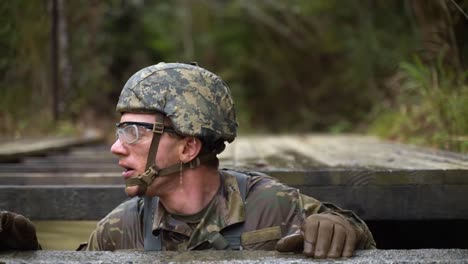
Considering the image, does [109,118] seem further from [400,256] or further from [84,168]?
[400,256]

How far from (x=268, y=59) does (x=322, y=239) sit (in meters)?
16.7

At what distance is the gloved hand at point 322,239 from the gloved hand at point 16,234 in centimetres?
85

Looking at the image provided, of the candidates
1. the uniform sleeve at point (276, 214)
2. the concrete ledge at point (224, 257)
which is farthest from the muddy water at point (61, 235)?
the concrete ledge at point (224, 257)

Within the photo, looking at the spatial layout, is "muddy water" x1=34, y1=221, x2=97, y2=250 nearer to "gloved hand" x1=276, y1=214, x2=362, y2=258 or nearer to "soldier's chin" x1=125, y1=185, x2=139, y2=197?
"soldier's chin" x1=125, y1=185, x2=139, y2=197

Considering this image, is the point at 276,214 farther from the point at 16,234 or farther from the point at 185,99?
the point at 16,234

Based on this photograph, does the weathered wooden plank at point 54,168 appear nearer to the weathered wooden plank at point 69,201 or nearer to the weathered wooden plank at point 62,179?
the weathered wooden plank at point 62,179

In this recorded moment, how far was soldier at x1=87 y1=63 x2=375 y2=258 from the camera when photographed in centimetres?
281

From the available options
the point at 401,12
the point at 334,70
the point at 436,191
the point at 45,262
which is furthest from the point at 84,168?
the point at 334,70

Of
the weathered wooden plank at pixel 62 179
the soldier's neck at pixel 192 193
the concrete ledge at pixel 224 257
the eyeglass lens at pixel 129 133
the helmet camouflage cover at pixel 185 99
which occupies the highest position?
the helmet camouflage cover at pixel 185 99

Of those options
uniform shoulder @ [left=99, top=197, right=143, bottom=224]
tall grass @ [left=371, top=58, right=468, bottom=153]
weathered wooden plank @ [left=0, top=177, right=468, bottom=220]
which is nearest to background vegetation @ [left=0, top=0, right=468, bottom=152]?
tall grass @ [left=371, top=58, right=468, bottom=153]

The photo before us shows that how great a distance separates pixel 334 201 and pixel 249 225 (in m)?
1.16

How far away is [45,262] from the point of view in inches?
90.7

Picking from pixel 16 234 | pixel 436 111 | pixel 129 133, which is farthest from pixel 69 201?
pixel 436 111

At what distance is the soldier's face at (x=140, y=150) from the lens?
287cm
